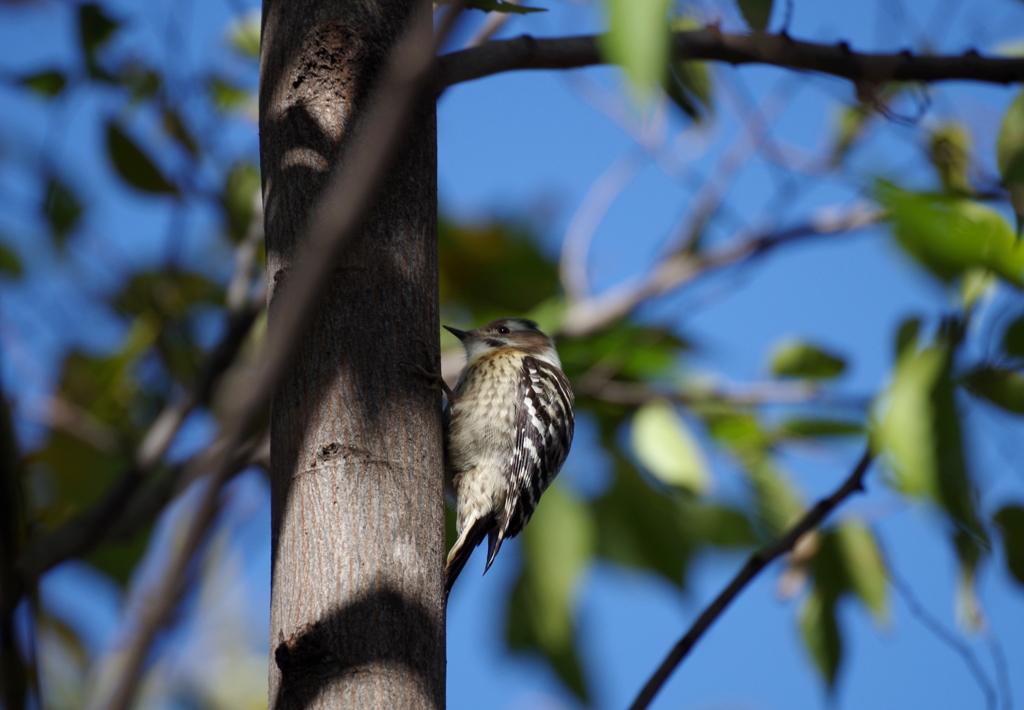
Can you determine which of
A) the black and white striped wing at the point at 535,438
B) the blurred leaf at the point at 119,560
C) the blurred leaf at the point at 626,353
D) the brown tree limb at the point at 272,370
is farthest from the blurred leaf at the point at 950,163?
the blurred leaf at the point at 119,560

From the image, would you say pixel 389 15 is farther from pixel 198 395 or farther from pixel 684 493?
pixel 684 493

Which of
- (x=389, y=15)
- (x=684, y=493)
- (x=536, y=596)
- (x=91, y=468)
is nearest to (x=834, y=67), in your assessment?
(x=389, y=15)

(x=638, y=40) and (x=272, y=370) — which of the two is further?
(x=638, y=40)

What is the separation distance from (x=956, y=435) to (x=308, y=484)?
1461 mm

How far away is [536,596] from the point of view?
366cm

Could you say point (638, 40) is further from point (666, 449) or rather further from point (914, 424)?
point (666, 449)

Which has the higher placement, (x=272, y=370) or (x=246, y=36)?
(x=272, y=370)

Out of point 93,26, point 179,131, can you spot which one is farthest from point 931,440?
point 179,131

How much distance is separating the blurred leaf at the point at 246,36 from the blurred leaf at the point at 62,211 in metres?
1.17

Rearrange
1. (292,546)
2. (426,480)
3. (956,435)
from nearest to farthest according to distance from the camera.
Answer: (292,546) < (426,480) < (956,435)

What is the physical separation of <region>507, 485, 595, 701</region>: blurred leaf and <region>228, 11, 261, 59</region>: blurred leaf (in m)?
2.82

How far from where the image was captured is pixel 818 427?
12.1 feet

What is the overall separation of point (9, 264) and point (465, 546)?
2871mm

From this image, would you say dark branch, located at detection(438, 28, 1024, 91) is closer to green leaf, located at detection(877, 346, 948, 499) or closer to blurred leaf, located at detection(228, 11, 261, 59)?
green leaf, located at detection(877, 346, 948, 499)
